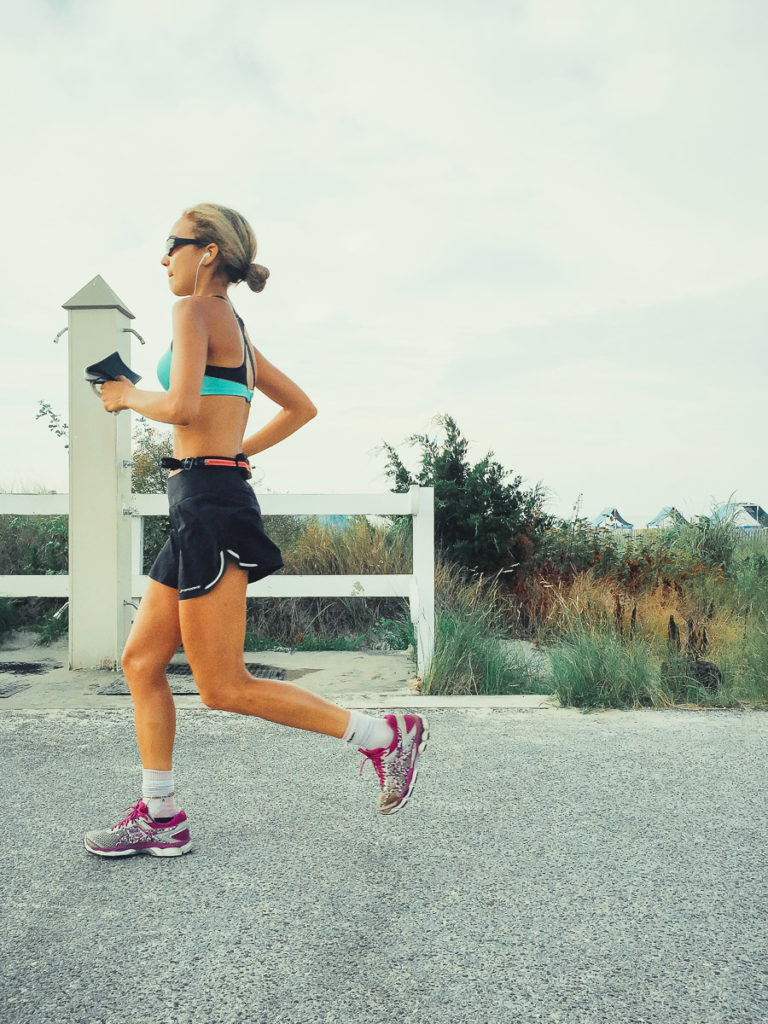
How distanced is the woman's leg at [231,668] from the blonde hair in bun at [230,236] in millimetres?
1008

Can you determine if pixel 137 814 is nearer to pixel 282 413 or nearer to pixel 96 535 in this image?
pixel 282 413

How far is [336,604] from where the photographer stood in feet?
29.7

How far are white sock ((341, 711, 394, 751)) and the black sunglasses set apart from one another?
1.65 metres

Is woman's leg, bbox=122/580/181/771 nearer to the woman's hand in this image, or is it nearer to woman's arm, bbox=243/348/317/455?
the woman's hand

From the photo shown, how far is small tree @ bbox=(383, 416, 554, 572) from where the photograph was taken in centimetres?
998

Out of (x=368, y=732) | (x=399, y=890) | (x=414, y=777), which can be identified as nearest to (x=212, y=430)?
(x=368, y=732)

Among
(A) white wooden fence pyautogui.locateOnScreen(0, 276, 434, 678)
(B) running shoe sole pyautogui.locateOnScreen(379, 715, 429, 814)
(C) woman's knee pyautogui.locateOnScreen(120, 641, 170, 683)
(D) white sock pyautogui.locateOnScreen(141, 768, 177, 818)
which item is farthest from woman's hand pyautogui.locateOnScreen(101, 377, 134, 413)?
(A) white wooden fence pyautogui.locateOnScreen(0, 276, 434, 678)

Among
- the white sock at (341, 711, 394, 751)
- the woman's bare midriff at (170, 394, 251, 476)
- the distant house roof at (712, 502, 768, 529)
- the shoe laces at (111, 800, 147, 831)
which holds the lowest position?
the shoe laces at (111, 800, 147, 831)

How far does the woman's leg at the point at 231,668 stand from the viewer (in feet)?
9.41

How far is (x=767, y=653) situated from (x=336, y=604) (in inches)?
169

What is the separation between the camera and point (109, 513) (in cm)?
653

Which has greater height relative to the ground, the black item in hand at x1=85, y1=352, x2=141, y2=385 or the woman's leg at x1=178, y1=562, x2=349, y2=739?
the black item in hand at x1=85, y1=352, x2=141, y2=385

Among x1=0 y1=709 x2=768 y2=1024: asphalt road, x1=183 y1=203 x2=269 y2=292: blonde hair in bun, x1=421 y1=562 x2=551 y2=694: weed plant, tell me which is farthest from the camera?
x1=421 y1=562 x2=551 y2=694: weed plant

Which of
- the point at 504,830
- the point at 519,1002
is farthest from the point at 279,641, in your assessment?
the point at 519,1002
